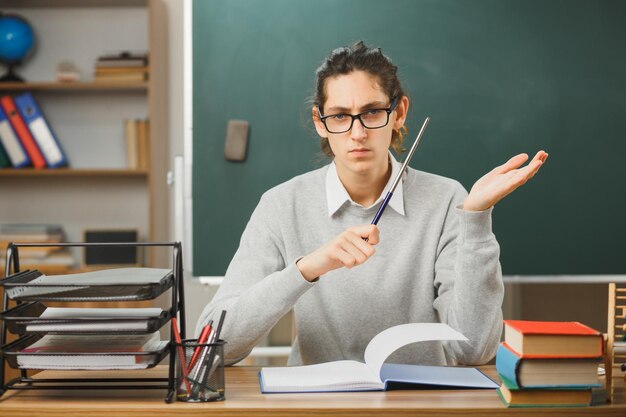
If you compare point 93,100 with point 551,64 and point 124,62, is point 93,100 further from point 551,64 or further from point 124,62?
point 551,64

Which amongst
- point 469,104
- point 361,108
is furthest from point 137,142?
point 361,108

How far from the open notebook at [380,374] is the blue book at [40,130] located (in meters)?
2.35

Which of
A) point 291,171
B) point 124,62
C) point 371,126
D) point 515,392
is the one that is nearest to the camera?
point 515,392

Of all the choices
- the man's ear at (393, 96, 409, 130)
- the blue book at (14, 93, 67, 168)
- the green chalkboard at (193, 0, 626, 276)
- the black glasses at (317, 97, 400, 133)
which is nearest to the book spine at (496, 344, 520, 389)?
the black glasses at (317, 97, 400, 133)

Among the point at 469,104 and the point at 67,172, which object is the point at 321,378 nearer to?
the point at 469,104

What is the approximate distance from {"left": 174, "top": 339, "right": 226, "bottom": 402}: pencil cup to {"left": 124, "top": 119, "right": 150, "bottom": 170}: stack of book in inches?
91.2

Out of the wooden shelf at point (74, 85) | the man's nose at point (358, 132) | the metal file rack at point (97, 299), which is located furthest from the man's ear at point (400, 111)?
the wooden shelf at point (74, 85)

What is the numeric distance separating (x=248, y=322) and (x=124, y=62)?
2196 mm

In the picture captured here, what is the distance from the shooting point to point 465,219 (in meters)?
1.32

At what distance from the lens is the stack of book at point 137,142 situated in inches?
134

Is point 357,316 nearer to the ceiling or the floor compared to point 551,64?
nearer to the floor

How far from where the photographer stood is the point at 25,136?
3.35 meters

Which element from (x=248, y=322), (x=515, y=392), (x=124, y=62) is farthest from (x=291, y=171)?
(x=515, y=392)

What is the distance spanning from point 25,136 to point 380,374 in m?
2.59
